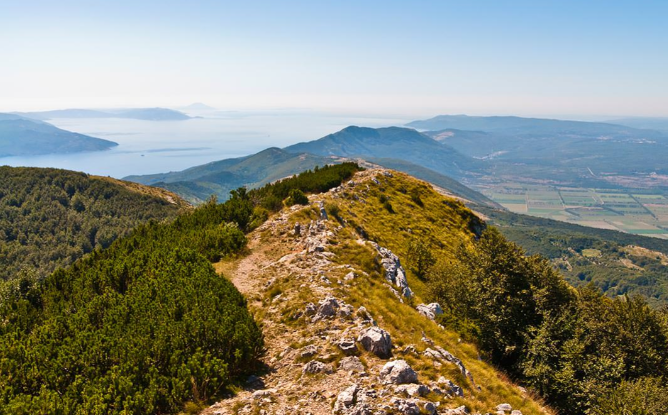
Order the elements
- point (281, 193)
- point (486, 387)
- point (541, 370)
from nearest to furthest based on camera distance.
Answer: point (486, 387), point (541, 370), point (281, 193)

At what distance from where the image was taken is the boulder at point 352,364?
15873 millimetres

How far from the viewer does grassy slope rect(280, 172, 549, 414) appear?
17531 millimetres

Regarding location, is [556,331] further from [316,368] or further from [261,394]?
[261,394]

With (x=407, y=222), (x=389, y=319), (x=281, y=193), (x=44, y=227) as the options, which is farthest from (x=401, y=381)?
(x=44, y=227)

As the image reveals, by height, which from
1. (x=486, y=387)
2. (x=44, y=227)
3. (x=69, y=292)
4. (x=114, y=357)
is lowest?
(x=44, y=227)

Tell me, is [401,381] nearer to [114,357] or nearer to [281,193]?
[114,357]

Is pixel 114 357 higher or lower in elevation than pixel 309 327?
higher

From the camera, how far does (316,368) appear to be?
15.9 m

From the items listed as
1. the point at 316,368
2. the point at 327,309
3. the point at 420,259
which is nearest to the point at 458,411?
the point at 316,368

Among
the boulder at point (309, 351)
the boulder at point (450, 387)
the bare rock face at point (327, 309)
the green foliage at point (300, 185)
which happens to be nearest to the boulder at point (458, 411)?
the boulder at point (450, 387)

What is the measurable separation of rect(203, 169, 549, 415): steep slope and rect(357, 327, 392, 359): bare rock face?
5 cm

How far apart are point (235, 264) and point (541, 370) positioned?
2661 cm

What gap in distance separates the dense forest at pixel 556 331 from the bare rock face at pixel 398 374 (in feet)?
43.3

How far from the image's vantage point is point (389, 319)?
2123 centimetres
